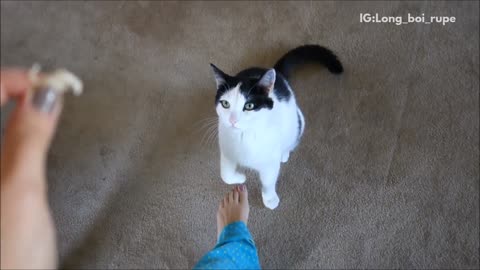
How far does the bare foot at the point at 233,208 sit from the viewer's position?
110cm

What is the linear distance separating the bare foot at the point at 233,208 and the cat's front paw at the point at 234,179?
2 centimetres

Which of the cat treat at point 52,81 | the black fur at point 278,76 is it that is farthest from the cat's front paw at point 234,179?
the cat treat at point 52,81

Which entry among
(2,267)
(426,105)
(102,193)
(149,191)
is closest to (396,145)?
(426,105)

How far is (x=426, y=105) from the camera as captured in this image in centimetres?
123

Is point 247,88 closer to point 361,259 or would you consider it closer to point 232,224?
point 232,224

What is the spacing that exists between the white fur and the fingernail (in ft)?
1.80

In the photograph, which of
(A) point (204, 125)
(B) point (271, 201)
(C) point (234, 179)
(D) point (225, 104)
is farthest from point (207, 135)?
(D) point (225, 104)

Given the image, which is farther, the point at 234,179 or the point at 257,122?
the point at 234,179

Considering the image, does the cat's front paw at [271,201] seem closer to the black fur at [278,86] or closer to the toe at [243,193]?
the toe at [243,193]

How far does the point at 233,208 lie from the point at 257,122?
0.33 metres

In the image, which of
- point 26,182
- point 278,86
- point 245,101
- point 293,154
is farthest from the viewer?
point 293,154

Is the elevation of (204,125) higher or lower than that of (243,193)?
higher

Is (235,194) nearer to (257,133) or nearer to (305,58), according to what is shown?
(257,133)

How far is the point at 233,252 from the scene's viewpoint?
97cm
